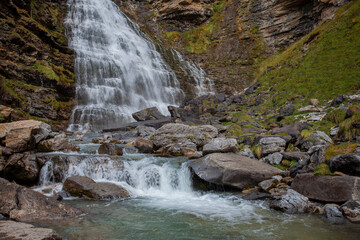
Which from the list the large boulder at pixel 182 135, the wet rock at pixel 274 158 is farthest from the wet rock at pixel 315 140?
the large boulder at pixel 182 135

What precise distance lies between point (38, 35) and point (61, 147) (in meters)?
17.8

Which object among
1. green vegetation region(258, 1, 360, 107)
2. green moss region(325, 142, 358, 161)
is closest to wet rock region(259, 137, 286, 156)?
green moss region(325, 142, 358, 161)

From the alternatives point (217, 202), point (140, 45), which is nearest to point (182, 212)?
point (217, 202)

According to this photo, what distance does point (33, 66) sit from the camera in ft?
67.3

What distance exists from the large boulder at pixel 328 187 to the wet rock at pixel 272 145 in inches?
105

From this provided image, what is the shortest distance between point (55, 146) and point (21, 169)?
11.7ft

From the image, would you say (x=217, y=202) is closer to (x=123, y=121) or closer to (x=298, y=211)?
(x=298, y=211)

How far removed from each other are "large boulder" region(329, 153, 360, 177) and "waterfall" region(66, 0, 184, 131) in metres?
18.3

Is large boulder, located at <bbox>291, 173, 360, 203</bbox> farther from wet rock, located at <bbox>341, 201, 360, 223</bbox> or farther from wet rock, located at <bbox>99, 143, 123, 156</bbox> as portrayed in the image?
wet rock, located at <bbox>99, 143, 123, 156</bbox>

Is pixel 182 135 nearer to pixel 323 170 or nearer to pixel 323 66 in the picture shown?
pixel 323 170

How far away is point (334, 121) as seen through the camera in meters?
10.8

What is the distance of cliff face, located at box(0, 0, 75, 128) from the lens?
60.5ft

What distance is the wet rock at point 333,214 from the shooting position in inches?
200

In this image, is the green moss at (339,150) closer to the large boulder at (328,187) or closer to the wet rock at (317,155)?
the wet rock at (317,155)
